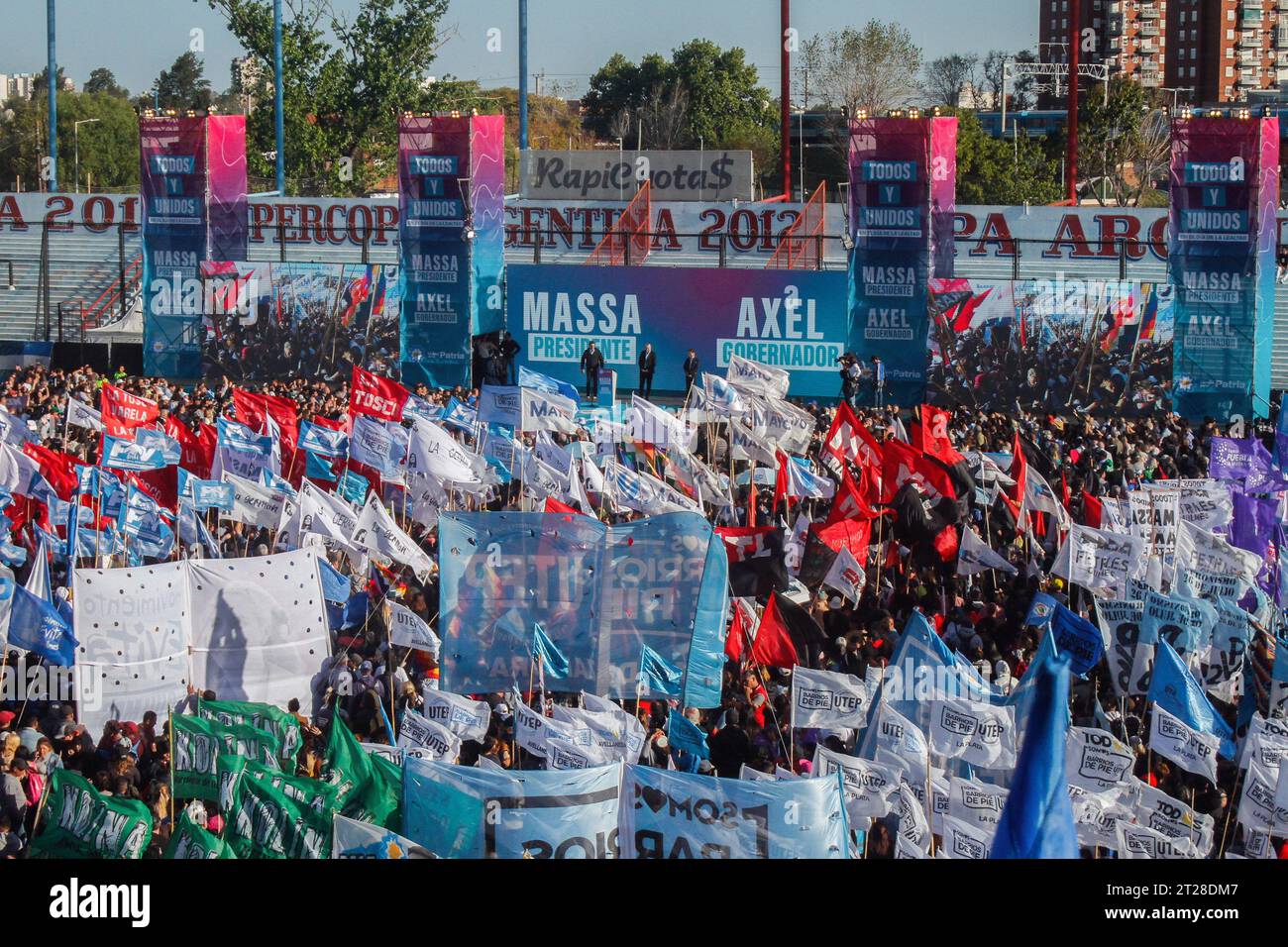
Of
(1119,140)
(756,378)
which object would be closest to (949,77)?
(1119,140)

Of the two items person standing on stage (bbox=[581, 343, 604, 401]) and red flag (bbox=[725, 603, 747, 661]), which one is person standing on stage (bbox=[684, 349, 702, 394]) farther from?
red flag (bbox=[725, 603, 747, 661])

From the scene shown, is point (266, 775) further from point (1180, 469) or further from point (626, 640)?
point (1180, 469)

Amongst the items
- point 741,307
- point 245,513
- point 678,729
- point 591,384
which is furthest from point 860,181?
point 678,729

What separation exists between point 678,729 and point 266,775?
3.08 m

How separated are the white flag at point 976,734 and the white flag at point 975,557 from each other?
5741 millimetres

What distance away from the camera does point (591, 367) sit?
32031 mm

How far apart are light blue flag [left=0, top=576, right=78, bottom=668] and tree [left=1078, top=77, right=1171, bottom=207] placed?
43.9 metres

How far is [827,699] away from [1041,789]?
5.85 m

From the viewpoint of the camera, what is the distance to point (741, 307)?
33.0 meters

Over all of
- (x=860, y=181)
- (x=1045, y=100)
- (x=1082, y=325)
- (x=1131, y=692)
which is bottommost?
(x=1131, y=692)

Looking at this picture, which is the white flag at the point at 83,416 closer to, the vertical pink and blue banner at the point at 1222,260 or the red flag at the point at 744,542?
the red flag at the point at 744,542

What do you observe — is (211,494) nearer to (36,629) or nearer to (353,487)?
(353,487)

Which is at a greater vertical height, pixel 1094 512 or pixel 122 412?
pixel 122 412

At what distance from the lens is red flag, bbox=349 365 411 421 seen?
21547 mm
